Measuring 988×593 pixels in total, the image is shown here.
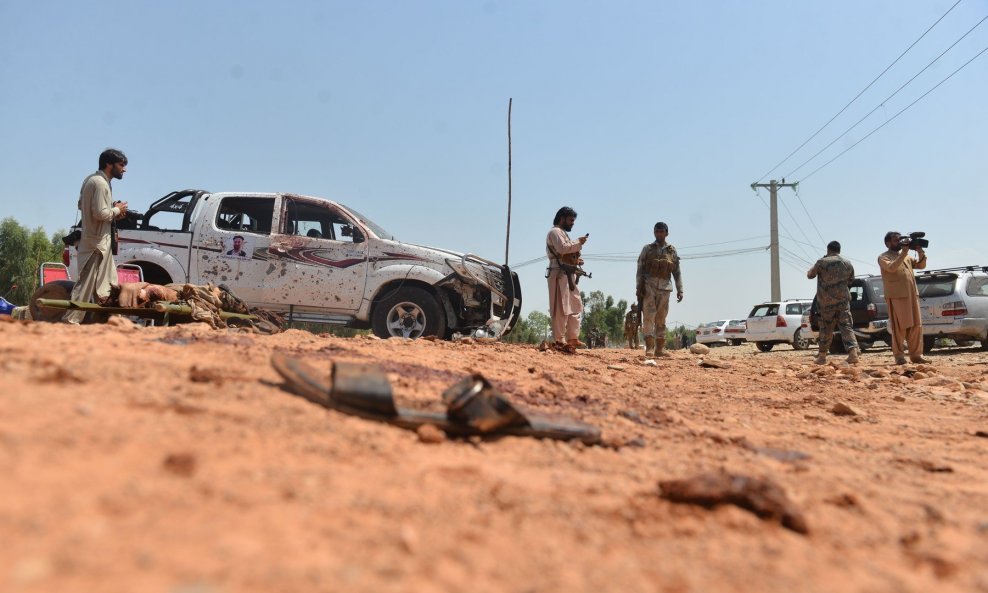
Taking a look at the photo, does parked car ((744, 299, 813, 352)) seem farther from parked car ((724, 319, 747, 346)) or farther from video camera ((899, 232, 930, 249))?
video camera ((899, 232, 930, 249))

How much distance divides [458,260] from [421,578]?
6736mm

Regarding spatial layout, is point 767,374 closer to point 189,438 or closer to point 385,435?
point 385,435

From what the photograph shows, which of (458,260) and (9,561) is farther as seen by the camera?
(458,260)

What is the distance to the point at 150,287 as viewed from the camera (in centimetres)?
590

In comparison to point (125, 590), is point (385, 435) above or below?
above

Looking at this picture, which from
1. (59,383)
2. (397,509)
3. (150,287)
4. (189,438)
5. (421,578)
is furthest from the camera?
(150,287)

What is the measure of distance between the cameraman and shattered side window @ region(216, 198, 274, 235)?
25.5 feet

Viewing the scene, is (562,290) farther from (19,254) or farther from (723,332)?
(19,254)

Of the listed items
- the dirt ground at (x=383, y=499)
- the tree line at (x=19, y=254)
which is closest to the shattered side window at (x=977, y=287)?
the dirt ground at (x=383, y=499)

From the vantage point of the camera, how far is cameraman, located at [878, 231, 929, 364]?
29.0 feet

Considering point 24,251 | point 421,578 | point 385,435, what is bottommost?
point 421,578

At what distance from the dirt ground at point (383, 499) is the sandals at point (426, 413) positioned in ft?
0.21

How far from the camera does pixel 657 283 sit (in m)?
9.40

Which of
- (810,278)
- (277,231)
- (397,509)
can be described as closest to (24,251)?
(277,231)
